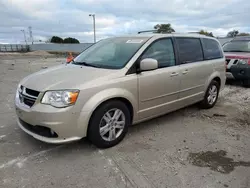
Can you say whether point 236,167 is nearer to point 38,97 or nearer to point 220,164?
point 220,164

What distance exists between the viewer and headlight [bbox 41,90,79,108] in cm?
290

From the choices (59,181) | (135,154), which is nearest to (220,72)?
(135,154)

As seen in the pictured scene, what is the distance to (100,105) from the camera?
315cm

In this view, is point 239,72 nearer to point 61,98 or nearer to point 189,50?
point 189,50

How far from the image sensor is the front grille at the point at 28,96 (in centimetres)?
304

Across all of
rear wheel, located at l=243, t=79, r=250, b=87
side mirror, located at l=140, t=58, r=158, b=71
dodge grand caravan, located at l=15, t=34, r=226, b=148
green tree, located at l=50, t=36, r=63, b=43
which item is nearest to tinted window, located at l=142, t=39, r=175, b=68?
dodge grand caravan, located at l=15, t=34, r=226, b=148

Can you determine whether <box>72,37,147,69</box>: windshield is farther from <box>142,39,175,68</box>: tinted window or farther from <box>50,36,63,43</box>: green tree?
<box>50,36,63,43</box>: green tree

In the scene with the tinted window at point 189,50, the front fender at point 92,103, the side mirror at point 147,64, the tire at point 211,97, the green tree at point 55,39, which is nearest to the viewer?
the front fender at point 92,103

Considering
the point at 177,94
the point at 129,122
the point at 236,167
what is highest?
the point at 177,94

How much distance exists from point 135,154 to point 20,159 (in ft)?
5.11

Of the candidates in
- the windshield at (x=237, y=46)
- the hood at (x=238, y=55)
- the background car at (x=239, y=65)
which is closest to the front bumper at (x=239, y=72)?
the background car at (x=239, y=65)

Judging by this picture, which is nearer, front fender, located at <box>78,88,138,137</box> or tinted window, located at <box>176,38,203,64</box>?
front fender, located at <box>78,88,138,137</box>

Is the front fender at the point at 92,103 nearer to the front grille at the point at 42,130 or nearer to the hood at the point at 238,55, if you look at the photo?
the front grille at the point at 42,130

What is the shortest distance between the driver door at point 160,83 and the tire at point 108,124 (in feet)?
1.21
